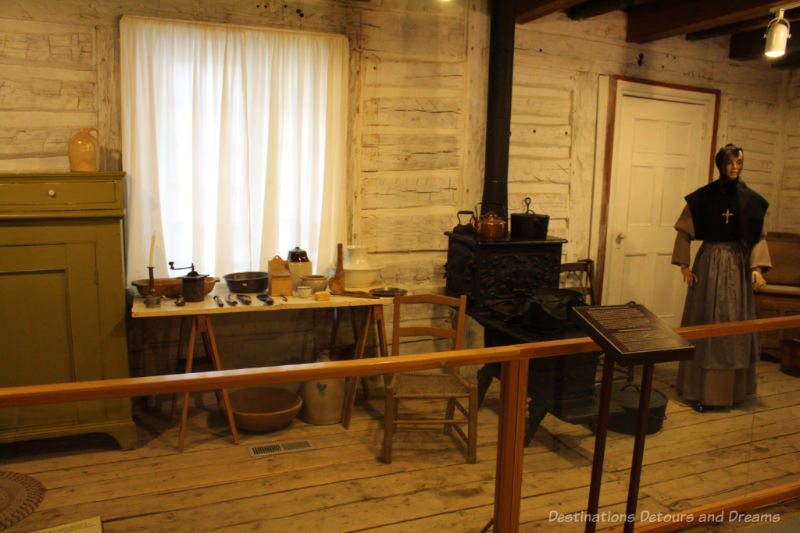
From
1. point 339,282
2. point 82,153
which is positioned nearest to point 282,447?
point 339,282

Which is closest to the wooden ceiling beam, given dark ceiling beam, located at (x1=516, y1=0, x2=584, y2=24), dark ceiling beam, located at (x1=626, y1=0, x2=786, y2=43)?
dark ceiling beam, located at (x1=626, y1=0, x2=786, y2=43)

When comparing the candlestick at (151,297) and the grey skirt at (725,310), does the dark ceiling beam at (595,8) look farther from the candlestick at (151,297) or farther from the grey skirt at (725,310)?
the candlestick at (151,297)

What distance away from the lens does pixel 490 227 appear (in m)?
3.76

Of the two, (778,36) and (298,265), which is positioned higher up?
(778,36)

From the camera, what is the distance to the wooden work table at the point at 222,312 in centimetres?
310

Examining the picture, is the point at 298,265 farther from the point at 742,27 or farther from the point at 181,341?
the point at 742,27

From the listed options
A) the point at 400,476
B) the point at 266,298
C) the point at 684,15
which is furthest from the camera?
the point at 684,15

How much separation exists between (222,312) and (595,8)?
3.17 metres

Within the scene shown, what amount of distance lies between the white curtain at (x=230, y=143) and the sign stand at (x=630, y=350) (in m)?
2.16

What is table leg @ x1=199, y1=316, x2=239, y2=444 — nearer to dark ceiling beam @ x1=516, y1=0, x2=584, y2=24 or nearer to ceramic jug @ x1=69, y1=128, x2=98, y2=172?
ceramic jug @ x1=69, y1=128, x2=98, y2=172

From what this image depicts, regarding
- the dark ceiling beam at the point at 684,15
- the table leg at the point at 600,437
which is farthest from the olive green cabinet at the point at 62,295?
the dark ceiling beam at the point at 684,15

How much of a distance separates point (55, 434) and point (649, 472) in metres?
2.80

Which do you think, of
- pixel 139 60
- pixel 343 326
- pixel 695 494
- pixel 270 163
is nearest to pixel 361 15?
pixel 270 163

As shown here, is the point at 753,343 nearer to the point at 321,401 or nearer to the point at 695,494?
the point at 695,494
